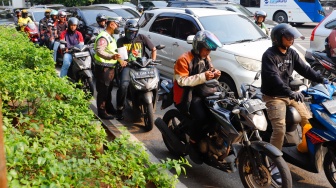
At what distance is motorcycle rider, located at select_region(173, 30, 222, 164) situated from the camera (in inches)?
183

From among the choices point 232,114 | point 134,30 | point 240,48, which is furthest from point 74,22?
point 232,114

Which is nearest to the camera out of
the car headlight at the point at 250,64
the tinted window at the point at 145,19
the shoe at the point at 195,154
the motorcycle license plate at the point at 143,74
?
the shoe at the point at 195,154

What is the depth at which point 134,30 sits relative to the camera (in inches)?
275

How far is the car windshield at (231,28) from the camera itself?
326 inches

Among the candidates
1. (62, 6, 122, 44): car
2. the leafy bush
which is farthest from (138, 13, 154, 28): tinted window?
the leafy bush

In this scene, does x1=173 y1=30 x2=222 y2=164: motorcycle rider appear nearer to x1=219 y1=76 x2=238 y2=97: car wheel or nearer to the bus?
x1=219 y1=76 x2=238 y2=97: car wheel

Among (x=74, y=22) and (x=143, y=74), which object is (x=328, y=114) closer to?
(x=143, y=74)

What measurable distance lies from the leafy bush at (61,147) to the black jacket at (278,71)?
166 cm

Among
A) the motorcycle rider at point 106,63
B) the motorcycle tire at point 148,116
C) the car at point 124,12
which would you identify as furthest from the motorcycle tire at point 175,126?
the car at point 124,12

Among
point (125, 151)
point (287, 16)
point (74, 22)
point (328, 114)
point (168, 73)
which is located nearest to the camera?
point (125, 151)

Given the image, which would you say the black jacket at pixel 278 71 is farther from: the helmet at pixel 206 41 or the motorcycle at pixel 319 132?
the helmet at pixel 206 41

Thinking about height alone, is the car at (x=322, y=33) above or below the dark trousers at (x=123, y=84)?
above

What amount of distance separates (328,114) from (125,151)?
82.0 inches

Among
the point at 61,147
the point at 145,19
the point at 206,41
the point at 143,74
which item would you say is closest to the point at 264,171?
the point at 206,41
